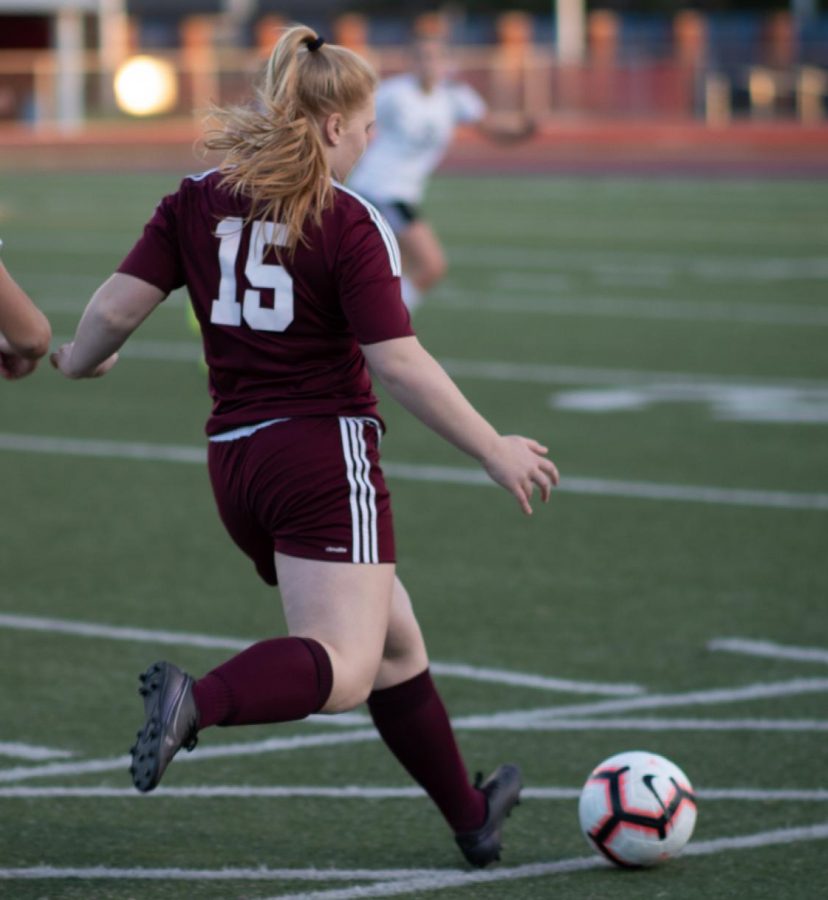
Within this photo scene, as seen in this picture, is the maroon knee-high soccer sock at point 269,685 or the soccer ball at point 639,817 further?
the soccer ball at point 639,817

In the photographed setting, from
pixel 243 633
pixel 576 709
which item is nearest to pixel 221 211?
pixel 576 709

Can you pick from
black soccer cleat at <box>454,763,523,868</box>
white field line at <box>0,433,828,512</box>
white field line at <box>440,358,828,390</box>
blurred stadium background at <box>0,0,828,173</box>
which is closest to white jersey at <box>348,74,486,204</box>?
white field line at <box>440,358,828,390</box>

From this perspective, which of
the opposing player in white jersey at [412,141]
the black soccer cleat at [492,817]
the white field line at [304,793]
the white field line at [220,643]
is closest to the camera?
the black soccer cleat at [492,817]

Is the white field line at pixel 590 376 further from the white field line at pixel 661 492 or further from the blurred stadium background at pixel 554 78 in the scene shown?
the blurred stadium background at pixel 554 78

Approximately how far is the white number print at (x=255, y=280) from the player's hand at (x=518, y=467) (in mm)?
551

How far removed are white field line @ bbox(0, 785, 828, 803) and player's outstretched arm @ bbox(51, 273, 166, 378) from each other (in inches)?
52.8

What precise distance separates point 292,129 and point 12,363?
960mm

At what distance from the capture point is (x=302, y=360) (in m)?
4.77

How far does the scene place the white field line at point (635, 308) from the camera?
58.5ft

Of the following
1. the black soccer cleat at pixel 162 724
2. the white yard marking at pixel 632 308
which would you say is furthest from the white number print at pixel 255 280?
the white yard marking at pixel 632 308

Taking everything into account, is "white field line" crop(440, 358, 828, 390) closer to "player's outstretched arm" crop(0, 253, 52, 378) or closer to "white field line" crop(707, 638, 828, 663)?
"white field line" crop(707, 638, 828, 663)

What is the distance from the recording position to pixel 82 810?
557 cm

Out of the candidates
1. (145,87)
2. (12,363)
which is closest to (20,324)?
(12,363)

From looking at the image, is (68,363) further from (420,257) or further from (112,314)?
(420,257)
